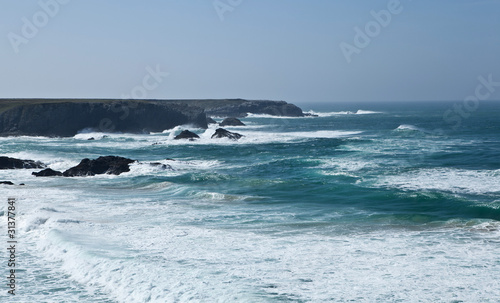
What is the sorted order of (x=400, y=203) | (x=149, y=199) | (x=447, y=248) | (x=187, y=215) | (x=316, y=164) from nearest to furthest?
(x=447, y=248), (x=187, y=215), (x=400, y=203), (x=149, y=199), (x=316, y=164)

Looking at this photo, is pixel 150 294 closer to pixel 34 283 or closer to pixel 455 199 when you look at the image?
pixel 34 283

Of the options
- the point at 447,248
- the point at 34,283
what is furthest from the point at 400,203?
the point at 34,283

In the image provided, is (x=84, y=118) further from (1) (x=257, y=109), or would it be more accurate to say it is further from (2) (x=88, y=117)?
(1) (x=257, y=109)

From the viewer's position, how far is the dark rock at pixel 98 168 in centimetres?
3359

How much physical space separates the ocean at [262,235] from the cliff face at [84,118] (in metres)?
39.1

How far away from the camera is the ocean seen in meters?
12.3

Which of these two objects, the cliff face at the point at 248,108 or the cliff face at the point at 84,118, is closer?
the cliff face at the point at 84,118

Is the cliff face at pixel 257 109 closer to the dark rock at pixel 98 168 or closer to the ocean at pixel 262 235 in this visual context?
the dark rock at pixel 98 168

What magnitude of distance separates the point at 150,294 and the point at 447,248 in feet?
28.5

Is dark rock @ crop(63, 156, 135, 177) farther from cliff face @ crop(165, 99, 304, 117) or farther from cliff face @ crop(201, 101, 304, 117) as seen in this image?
cliff face @ crop(201, 101, 304, 117)

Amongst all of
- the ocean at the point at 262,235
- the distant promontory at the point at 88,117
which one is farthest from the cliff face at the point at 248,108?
the ocean at the point at 262,235

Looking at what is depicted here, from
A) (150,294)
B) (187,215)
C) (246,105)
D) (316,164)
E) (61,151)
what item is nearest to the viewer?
(150,294)

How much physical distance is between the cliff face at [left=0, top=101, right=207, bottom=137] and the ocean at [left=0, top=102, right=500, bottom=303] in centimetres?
3912

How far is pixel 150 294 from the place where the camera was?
12102 millimetres
